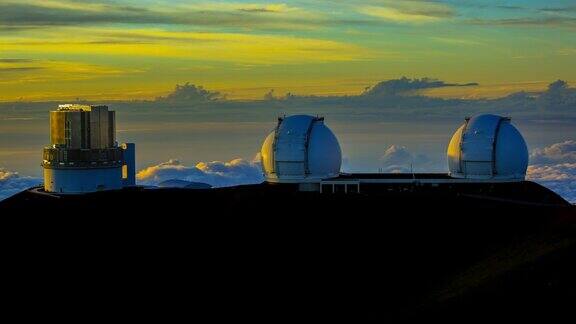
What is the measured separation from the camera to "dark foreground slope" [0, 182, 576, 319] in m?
50.8

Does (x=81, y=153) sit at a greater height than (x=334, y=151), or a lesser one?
lesser

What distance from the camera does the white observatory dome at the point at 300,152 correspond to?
7244 cm

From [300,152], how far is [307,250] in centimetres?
1409

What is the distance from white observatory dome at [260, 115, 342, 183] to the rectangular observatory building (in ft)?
42.9

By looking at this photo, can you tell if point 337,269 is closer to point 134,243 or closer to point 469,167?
point 134,243

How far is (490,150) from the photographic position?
73.2m

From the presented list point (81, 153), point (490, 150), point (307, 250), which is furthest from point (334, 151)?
point (81, 153)

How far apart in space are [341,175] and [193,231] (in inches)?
701

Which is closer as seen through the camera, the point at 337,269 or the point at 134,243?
the point at 337,269

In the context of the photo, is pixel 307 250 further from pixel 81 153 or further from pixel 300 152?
pixel 81 153

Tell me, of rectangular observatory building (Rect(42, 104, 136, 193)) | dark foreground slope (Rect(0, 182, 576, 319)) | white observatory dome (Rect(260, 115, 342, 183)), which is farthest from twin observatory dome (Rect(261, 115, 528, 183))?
rectangular observatory building (Rect(42, 104, 136, 193))

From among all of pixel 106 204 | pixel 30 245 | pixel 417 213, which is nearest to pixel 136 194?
pixel 106 204

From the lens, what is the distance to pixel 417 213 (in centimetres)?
6366

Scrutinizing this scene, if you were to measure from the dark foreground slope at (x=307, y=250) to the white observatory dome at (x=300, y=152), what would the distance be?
1425 mm
